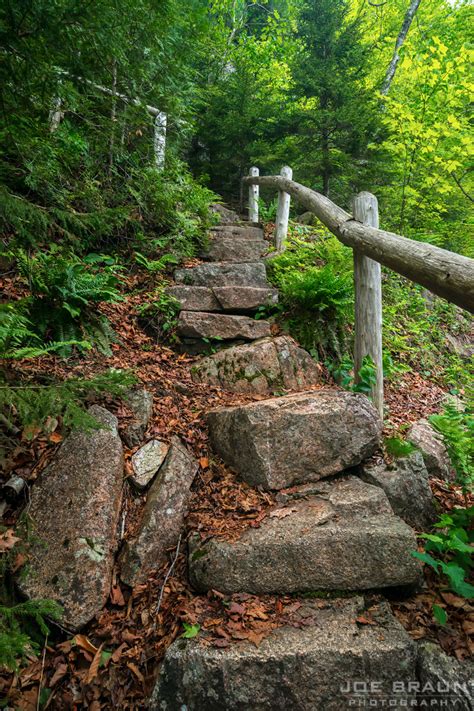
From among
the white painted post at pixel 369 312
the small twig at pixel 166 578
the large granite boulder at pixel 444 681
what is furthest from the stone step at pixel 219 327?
the large granite boulder at pixel 444 681

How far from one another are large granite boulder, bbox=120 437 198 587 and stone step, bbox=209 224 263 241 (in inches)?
201

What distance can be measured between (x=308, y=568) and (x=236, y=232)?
6.42 meters

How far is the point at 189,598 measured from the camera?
7.02 feet

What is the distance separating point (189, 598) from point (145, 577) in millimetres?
340

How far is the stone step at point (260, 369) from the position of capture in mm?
3805

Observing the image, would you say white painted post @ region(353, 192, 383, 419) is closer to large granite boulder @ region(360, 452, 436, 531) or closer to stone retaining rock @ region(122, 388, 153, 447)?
large granite boulder @ region(360, 452, 436, 531)

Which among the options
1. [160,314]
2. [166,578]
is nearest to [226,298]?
[160,314]

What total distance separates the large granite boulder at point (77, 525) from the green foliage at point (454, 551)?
1916 mm

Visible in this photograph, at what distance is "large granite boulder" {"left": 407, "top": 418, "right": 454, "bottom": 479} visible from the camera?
295 centimetres

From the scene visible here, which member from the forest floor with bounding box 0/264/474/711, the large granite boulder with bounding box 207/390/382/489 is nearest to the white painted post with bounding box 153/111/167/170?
the forest floor with bounding box 0/264/474/711

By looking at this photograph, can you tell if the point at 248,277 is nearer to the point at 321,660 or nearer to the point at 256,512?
the point at 256,512

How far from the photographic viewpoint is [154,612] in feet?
6.96

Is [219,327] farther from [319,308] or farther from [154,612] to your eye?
[154,612]

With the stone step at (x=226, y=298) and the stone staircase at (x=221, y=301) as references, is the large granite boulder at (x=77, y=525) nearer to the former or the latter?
the stone staircase at (x=221, y=301)
